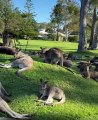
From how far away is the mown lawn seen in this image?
→ 11.1 meters

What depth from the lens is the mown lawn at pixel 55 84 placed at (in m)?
11.1

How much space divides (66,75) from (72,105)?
11.1 feet

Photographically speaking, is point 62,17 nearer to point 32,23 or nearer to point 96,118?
point 32,23

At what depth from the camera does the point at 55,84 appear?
13594mm

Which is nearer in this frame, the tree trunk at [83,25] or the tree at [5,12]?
the tree trunk at [83,25]

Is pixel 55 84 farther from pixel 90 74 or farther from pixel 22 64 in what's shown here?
pixel 90 74

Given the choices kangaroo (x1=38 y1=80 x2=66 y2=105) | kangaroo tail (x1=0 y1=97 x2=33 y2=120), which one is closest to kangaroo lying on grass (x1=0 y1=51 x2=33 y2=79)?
kangaroo (x1=38 y1=80 x2=66 y2=105)

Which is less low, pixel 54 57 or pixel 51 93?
pixel 54 57

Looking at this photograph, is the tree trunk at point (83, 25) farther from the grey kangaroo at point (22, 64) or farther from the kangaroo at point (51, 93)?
the kangaroo at point (51, 93)

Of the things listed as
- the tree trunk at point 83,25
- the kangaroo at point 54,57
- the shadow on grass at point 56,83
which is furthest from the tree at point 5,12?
the shadow on grass at point 56,83

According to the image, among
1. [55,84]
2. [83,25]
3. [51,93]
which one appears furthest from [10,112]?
[83,25]

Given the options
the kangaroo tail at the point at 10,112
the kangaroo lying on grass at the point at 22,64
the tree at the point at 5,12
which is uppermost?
the tree at the point at 5,12

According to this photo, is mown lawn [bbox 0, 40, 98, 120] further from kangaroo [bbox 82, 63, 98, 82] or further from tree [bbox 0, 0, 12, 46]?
tree [bbox 0, 0, 12, 46]

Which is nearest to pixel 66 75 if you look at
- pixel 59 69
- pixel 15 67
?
pixel 59 69
